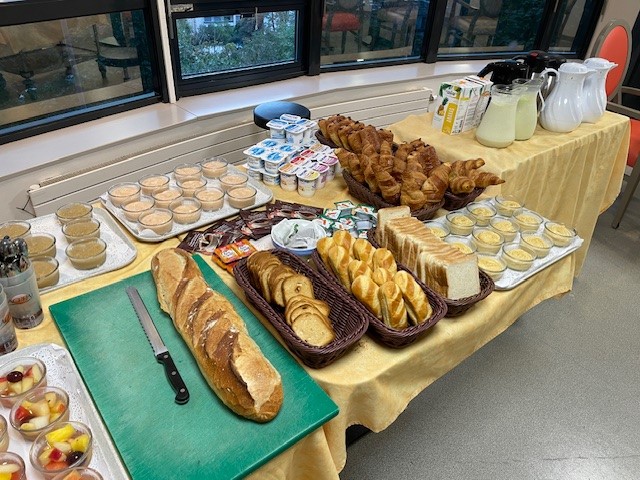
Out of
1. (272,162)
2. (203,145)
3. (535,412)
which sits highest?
(272,162)

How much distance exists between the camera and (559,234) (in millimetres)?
1249

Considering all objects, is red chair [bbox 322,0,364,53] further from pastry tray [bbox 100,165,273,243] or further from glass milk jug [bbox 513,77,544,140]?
pastry tray [bbox 100,165,273,243]

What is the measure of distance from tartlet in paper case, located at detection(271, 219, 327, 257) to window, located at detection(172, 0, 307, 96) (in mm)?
1410

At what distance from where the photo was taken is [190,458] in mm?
727

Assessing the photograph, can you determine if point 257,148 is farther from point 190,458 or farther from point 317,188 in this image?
point 190,458

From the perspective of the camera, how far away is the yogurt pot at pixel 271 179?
1.47 meters

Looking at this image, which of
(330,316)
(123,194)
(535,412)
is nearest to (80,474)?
(330,316)

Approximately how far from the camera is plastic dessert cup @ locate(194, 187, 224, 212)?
1312 millimetres

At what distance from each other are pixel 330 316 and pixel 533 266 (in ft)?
1.87

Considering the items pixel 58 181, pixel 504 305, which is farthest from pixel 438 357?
pixel 58 181

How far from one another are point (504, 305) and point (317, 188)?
0.67 m

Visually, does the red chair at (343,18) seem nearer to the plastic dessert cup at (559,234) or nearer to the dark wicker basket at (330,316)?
the plastic dessert cup at (559,234)

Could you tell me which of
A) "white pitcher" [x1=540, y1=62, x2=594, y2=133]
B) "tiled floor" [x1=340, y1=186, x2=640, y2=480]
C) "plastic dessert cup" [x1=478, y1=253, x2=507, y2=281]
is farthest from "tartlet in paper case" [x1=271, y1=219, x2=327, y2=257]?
"white pitcher" [x1=540, y1=62, x2=594, y2=133]

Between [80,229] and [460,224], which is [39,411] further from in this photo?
[460,224]
